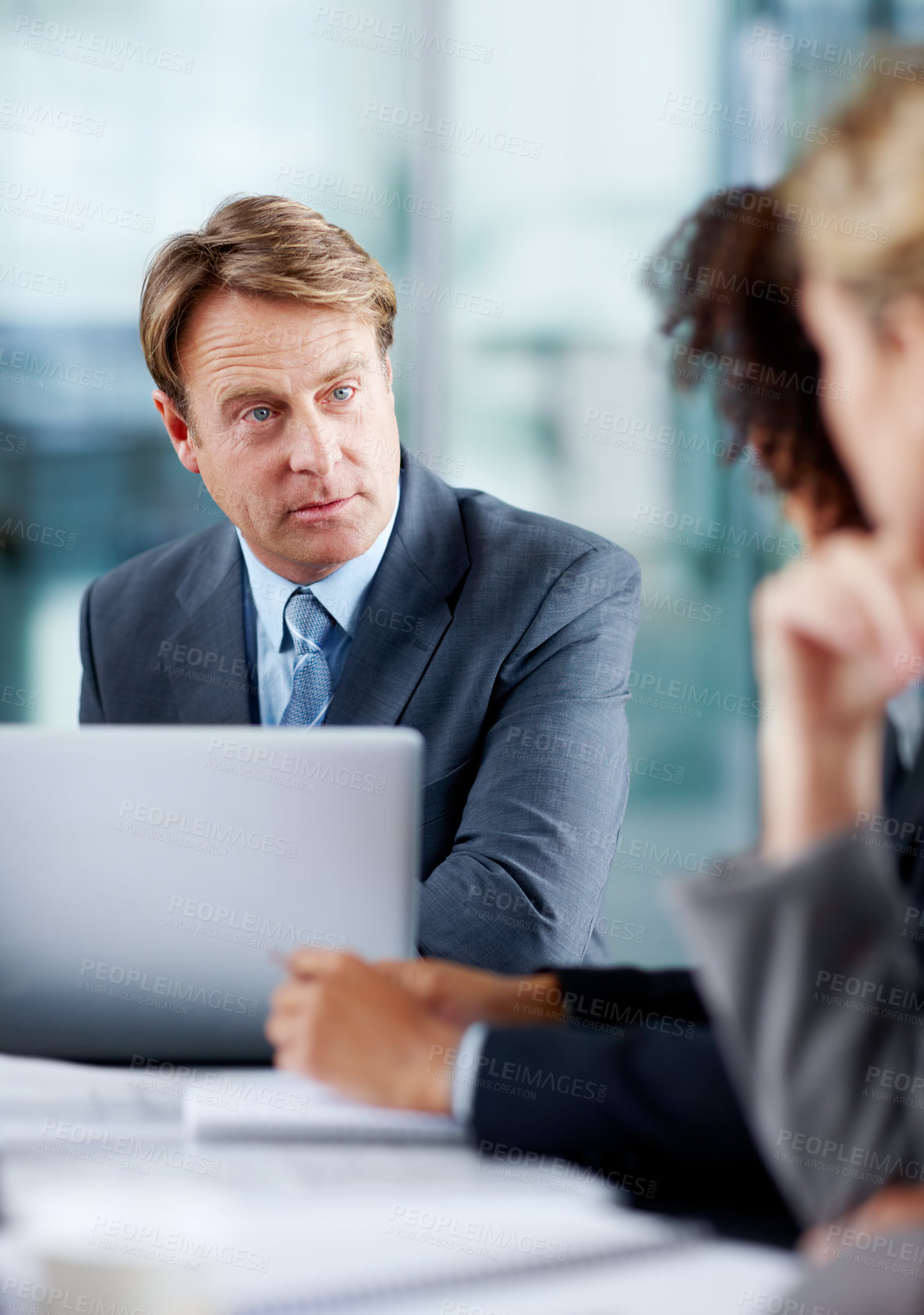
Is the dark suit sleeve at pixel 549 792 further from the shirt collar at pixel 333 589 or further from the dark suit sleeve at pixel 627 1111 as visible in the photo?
the dark suit sleeve at pixel 627 1111

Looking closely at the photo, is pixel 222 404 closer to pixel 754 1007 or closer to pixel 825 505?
pixel 825 505

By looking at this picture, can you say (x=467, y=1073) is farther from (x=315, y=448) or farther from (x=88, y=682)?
(x=88, y=682)

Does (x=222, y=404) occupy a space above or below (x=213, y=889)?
above

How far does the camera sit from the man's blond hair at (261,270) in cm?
197

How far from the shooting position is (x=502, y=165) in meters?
3.55

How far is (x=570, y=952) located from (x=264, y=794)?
2.34 ft

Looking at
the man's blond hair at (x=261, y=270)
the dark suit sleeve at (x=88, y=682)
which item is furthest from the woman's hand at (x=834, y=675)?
the dark suit sleeve at (x=88, y=682)

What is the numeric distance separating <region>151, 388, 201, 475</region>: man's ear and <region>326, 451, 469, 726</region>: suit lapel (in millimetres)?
383

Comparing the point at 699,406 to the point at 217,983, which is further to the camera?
the point at 699,406

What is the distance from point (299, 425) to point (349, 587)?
26 cm

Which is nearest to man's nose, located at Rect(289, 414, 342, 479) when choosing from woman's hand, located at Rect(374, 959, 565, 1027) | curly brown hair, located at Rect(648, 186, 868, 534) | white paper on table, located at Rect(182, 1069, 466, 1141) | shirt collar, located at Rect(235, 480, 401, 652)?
shirt collar, located at Rect(235, 480, 401, 652)

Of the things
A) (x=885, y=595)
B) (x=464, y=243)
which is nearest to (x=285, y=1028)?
(x=885, y=595)

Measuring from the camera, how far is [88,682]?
2182mm

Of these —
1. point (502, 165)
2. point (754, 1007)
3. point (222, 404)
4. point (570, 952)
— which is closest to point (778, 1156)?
point (754, 1007)
